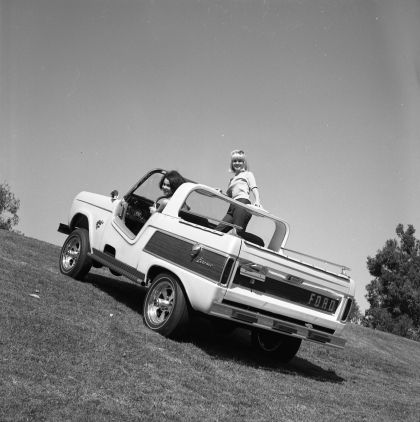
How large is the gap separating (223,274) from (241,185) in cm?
220

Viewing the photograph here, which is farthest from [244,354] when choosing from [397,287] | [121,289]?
[397,287]

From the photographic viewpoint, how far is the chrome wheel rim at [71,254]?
9.12m

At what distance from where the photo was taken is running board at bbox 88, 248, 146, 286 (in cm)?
737

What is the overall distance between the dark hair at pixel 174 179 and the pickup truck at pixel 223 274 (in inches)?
9.4

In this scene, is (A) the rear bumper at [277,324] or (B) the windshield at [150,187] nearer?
(A) the rear bumper at [277,324]

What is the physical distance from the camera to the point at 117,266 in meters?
7.91

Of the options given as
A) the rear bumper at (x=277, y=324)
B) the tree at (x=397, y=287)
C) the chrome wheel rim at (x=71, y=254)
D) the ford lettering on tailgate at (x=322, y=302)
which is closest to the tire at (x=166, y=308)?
the rear bumper at (x=277, y=324)

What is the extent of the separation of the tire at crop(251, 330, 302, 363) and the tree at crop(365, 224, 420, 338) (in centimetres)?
3088

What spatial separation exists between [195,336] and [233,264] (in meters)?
1.82

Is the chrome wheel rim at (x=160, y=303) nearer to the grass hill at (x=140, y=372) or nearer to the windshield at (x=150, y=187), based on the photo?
the grass hill at (x=140, y=372)

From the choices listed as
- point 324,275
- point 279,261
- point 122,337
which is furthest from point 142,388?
point 324,275

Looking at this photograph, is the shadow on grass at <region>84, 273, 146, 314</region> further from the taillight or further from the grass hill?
the taillight

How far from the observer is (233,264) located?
615 centimetres

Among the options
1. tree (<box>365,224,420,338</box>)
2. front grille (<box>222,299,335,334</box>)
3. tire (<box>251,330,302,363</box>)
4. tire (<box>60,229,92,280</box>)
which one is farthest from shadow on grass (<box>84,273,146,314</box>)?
tree (<box>365,224,420,338</box>)
